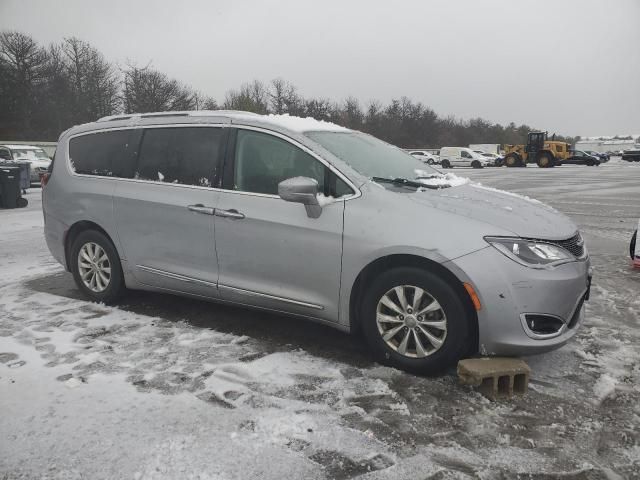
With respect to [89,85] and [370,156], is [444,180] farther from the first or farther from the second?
[89,85]

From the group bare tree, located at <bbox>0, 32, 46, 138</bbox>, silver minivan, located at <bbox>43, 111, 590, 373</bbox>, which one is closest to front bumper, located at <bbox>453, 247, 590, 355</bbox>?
silver minivan, located at <bbox>43, 111, 590, 373</bbox>

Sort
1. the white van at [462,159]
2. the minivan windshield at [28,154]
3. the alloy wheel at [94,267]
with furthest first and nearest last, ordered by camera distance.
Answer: the white van at [462,159], the minivan windshield at [28,154], the alloy wheel at [94,267]

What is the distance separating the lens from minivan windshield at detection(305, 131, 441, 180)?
12.5ft

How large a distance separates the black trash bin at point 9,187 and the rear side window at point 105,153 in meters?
9.60

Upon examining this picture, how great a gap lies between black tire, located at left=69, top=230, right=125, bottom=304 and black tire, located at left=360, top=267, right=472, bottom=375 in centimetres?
248

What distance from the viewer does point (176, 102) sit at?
50.8m

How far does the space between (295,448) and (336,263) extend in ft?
4.25

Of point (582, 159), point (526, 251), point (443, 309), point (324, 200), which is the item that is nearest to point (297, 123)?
point (324, 200)

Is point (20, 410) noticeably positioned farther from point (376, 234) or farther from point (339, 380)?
point (376, 234)

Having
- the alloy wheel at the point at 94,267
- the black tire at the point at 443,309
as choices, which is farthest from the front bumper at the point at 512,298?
the alloy wheel at the point at 94,267

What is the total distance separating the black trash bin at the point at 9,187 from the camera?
13.0m

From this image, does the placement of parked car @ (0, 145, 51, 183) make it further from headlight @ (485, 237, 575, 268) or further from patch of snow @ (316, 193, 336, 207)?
headlight @ (485, 237, 575, 268)

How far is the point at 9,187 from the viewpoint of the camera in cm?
1305

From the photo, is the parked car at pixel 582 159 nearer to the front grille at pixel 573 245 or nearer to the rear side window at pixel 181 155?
the front grille at pixel 573 245
